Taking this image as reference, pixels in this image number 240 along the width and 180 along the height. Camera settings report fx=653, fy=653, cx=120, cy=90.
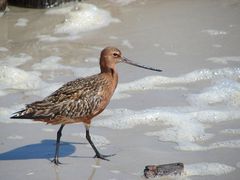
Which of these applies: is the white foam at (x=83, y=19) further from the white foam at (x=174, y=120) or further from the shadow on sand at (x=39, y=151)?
the shadow on sand at (x=39, y=151)

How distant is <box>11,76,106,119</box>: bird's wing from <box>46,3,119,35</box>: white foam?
11.4 ft

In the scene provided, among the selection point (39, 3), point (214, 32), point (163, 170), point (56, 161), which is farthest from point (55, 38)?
point (163, 170)

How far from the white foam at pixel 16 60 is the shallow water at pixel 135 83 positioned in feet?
0.05

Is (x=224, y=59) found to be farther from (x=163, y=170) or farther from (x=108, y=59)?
(x=163, y=170)

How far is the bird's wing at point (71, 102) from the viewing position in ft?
19.5

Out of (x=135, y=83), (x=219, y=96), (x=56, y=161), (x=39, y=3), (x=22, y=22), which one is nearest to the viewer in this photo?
(x=56, y=161)

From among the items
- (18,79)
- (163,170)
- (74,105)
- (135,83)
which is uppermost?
(74,105)

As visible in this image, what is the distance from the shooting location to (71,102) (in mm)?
6047

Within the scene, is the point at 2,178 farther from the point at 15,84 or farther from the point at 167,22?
the point at 167,22

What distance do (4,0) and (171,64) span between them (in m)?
3.48

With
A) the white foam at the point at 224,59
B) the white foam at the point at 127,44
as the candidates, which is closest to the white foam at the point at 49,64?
the white foam at the point at 127,44

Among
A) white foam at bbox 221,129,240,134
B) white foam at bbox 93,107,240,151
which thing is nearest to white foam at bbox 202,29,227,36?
white foam at bbox 93,107,240,151

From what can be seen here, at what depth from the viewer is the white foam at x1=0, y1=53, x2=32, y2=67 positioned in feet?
27.5

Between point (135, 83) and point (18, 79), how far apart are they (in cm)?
143
